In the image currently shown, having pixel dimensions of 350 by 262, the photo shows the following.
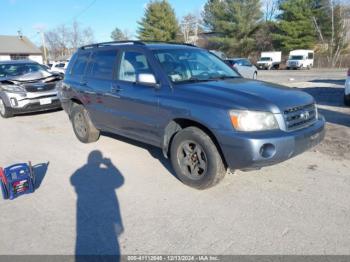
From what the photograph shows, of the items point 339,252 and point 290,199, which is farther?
point 290,199

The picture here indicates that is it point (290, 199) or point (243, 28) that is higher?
point (243, 28)

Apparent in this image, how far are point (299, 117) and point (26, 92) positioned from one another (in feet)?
Result: 27.0

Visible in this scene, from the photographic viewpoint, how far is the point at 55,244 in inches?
129

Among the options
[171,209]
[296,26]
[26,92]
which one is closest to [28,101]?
[26,92]

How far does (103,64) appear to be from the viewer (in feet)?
19.1

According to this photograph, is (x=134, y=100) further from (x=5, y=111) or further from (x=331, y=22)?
(x=331, y=22)

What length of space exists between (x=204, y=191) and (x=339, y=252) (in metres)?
1.72

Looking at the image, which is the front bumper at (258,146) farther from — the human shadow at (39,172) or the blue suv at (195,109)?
the human shadow at (39,172)

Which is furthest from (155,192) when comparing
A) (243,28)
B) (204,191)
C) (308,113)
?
(243,28)

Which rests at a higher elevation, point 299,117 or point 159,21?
point 159,21

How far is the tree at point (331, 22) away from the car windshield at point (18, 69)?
4635cm

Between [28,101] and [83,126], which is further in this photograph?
[28,101]

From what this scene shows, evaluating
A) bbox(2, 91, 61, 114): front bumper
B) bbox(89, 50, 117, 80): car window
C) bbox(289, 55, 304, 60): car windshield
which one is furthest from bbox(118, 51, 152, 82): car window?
bbox(289, 55, 304, 60): car windshield

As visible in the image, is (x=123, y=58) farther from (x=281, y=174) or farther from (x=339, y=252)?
(x=339, y=252)
